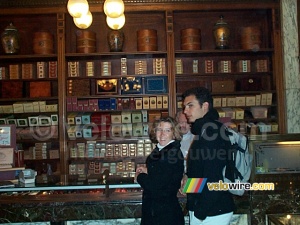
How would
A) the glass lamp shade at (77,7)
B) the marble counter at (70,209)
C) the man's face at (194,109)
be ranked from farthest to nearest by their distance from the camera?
the glass lamp shade at (77,7)
the marble counter at (70,209)
the man's face at (194,109)

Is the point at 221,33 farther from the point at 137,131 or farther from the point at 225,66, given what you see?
the point at 137,131

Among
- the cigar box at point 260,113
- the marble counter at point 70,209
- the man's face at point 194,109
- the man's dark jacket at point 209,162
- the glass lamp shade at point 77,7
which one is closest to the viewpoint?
the man's dark jacket at point 209,162

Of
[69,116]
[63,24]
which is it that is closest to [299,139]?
[69,116]

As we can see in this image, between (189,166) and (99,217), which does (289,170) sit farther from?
(99,217)

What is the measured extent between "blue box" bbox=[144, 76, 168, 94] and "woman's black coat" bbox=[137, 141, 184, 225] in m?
2.63

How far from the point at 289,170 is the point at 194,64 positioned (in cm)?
237

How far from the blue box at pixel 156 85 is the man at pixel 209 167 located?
2580 mm

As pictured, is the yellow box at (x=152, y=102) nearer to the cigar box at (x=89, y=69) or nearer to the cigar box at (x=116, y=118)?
the cigar box at (x=116, y=118)

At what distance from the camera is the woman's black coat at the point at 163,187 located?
196cm

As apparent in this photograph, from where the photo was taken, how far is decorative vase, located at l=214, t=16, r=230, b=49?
4617 millimetres

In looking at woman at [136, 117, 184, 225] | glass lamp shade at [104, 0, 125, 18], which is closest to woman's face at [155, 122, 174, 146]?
woman at [136, 117, 184, 225]

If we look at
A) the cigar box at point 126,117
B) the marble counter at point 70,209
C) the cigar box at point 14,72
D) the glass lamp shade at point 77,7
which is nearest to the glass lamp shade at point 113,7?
the glass lamp shade at point 77,7

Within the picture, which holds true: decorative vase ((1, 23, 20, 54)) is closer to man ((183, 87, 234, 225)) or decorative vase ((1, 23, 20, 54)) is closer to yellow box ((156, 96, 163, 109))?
A: yellow box ((156, 96, 163, 109))

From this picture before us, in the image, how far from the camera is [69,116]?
4.61 meters
